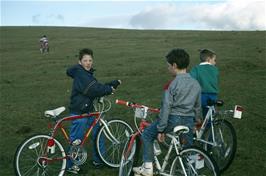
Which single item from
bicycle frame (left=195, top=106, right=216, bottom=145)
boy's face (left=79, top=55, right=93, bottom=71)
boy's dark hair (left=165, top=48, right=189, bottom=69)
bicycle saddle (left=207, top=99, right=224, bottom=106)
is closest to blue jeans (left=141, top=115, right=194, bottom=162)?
boy's dark hair (left=165, top=48, right=189, bottom=69)

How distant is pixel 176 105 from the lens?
Result: 6699 millimetres

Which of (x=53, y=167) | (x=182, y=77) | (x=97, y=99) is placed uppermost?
(x=182, y=77)

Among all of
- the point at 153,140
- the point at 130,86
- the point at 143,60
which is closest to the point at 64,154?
the point at 153,140

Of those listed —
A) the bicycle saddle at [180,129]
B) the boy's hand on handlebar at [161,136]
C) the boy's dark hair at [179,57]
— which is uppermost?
the boy's dark hair at [179,57]

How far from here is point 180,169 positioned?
6.55 meters

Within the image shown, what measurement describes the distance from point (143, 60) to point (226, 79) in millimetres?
11551

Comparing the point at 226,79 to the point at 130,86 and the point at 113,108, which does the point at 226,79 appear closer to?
the point at 130,86

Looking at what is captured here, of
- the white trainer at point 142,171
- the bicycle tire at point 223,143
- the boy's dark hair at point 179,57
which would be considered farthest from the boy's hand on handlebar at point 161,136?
the bicycle tire at point 223,143

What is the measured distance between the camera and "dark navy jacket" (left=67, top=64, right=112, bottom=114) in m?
8.43

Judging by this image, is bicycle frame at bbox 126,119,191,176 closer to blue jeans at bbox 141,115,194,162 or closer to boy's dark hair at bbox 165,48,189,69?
blue jeans at bbox 141,115,194,162

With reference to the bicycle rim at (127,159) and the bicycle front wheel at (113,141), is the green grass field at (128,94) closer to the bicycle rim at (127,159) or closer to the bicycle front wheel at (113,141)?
the bicycle front wheel at (113,141)

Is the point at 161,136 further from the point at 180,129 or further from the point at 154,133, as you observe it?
the point at 180,129

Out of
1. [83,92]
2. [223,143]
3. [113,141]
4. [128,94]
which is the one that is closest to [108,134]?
[113,141]

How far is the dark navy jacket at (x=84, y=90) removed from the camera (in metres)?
8.43
